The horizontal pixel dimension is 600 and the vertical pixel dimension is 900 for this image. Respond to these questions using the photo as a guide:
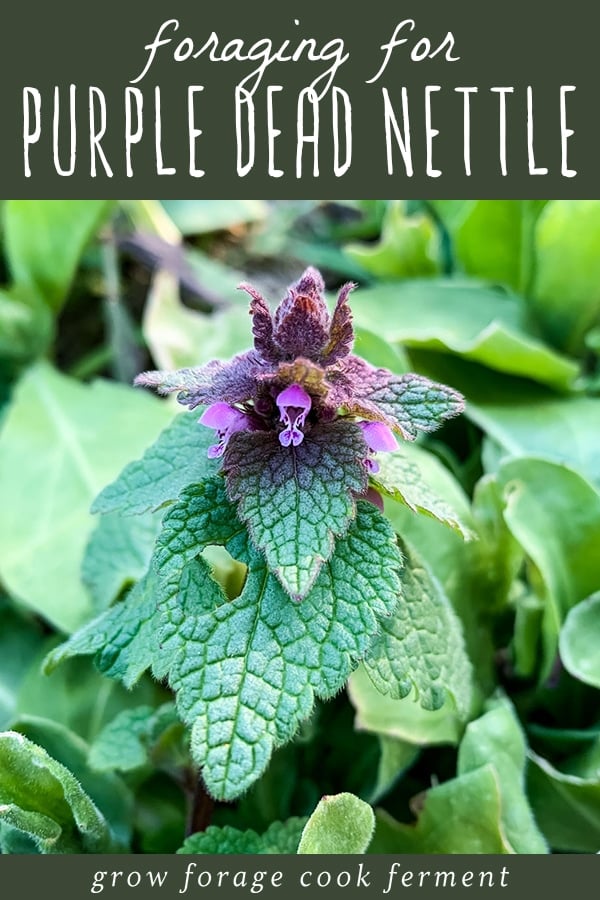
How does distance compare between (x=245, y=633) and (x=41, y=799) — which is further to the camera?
(x=41, y=799)

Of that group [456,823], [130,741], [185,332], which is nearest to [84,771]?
[130,741]

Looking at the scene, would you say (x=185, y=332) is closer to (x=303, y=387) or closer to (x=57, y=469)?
(x=57, y=469)

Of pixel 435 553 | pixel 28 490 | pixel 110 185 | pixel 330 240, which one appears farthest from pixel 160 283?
pixel 435 553

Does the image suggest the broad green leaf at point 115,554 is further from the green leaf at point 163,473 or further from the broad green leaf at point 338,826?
the broad green leaf at point 338,826

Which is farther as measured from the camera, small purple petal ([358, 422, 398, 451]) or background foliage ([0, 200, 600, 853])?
background foliage ([0, 200, 600, 853])

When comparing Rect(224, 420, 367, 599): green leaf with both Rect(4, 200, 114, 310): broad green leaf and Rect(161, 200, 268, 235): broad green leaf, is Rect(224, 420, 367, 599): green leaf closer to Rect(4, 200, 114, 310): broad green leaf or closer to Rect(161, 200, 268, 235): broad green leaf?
Rect(4, 200, 114, 310): broad green leaf

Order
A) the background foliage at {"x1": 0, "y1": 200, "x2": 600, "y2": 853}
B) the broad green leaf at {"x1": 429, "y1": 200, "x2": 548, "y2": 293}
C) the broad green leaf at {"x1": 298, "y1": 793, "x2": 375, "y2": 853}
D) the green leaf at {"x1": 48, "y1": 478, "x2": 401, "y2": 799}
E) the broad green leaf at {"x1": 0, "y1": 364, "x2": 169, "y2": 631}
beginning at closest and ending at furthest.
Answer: the green leaf at {"x1": 48, "y1": 478, "x2": 401, "y2": 799} → the broad green leaf at {"x1": 298, "y1": 793, "x2": 375, "y2": 853} → the background foliage at {"x1": 0, "y1": 200, "x2": 600, "y2": 853} → the broad green leaf at {"x1": 0, "y1": 364, "x2": 169, "y2": 631} → the broad green leaf at {"x1": 429, "y1": 200, "x2": 548, "y2": 293}

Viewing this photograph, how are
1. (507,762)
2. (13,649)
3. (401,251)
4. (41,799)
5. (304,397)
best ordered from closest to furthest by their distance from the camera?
(304,397) < (41,799) < (507,762) < (13,649) < (401,251)

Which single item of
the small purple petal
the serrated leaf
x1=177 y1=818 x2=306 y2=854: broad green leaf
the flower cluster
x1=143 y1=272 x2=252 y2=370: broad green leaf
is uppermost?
x1=143 y1=272 x2=252 y2=370: broad green leaf

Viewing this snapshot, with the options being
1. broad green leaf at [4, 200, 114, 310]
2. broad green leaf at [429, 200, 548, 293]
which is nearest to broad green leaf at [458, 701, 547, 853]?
broad green leaf at [429, 200, 548, 293]
